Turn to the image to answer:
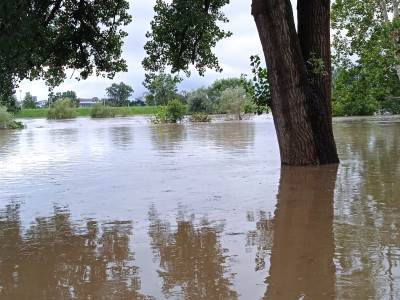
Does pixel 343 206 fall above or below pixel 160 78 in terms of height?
below

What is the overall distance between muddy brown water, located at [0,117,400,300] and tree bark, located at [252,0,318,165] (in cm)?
70

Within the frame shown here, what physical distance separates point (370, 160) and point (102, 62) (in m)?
8.28

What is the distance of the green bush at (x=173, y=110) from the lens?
176ft

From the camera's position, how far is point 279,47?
1173cm

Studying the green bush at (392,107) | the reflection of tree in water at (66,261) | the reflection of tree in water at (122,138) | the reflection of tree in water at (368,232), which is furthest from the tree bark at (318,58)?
the green bush at (392,107)

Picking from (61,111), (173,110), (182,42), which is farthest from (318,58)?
(61,111)

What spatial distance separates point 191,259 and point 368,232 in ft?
6.88

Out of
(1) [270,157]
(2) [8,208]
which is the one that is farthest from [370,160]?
(2) [8,208]

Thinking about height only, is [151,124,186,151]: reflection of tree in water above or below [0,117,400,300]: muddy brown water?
above

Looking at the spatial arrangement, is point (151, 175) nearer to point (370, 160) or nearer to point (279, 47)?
point (279, 47)

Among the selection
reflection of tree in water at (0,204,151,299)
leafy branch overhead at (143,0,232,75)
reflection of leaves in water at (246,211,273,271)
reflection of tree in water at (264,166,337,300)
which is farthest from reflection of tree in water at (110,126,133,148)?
reflection of leaves in water at (246,211,273,271)

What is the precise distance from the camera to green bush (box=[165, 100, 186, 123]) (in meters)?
53.8

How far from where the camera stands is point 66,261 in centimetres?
530

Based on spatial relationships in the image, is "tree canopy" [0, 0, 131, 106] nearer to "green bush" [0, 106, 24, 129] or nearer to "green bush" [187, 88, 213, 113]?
"green bush" [0, 106, 24, 129]
